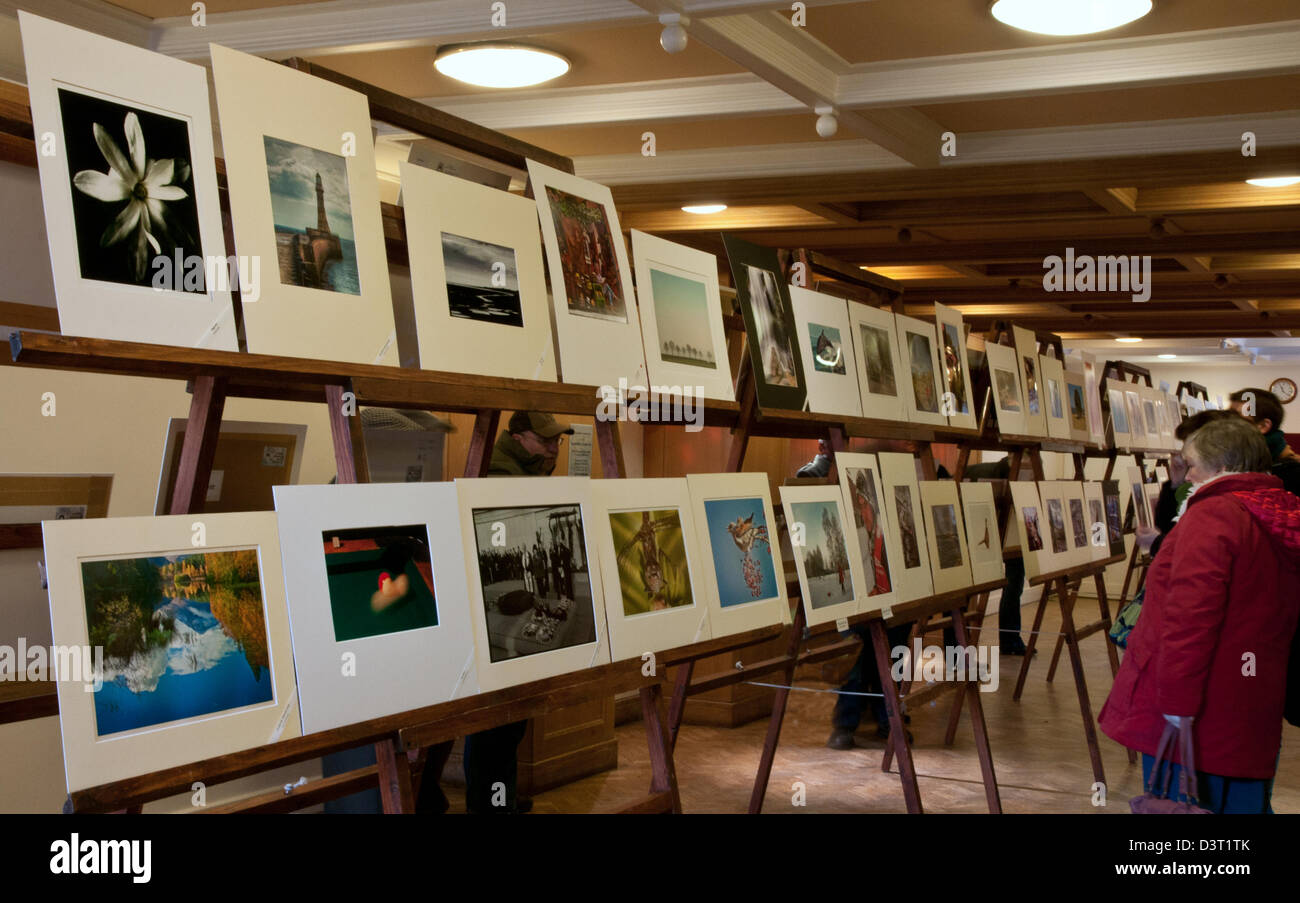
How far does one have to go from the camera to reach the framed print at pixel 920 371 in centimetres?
446

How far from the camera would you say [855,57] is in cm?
445

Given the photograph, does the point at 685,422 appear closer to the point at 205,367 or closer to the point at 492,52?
the point at 205,367

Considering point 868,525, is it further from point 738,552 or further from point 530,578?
point 530,578

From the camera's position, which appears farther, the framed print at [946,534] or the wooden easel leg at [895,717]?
the framed print at [946,534]

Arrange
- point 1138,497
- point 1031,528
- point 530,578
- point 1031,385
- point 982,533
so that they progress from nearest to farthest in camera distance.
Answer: point 530,578
point 982,533
point 1031,528
point 1031,385
point 1138,497

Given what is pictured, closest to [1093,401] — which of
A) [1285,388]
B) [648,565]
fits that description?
[648,565]

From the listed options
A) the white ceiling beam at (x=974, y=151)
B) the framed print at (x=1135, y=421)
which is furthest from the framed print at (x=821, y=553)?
the framed print at (x=1135, y=421)

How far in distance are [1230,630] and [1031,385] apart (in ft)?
9.40

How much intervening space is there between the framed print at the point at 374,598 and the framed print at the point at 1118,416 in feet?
20.3

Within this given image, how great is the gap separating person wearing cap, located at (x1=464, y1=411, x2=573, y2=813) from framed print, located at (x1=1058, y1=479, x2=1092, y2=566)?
278cm

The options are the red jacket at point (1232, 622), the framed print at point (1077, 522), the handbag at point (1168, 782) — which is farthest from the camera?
the framed print at point (1077, 522)

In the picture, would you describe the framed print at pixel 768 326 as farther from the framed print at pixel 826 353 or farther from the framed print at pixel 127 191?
the framed print at pixel 127 191

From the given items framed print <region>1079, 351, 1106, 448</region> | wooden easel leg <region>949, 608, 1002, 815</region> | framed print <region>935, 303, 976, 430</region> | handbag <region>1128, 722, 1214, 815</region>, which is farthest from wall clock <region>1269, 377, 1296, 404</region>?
handbag <region>1128, 722, 1214, 815</region>

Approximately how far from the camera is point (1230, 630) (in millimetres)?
→ 3064
